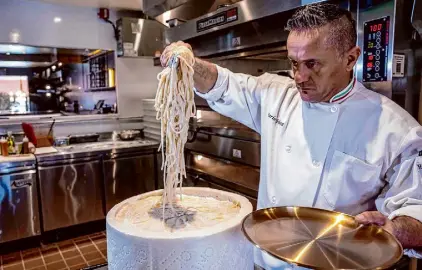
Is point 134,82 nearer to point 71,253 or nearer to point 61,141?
point 61,141

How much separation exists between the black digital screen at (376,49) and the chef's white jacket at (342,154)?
20cm

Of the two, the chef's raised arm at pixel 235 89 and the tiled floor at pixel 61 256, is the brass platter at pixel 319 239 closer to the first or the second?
the chef's raised arm at pixel 235 89

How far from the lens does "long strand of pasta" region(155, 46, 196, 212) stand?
1.27m

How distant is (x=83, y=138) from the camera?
462 centimetres

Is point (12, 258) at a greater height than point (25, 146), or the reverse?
point (25, 146)

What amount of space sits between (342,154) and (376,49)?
1.85 ft

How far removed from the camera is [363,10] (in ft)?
5.30

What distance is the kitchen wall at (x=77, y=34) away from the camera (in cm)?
418

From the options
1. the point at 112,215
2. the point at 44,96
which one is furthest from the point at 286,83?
the point at 44,96

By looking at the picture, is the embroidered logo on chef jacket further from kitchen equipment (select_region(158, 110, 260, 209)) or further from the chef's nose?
kitchen equipment (select_region(158, 110, 260, 209))

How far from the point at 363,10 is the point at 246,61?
118 centimetres

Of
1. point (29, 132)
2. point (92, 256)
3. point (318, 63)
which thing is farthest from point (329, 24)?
point (29, 132)

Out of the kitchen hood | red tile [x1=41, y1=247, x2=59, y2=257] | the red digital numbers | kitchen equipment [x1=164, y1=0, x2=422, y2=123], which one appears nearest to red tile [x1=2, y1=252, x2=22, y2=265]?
red tile [x1=41, y1=247, x2=59, y2=257]

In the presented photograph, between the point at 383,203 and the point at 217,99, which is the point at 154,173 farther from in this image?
the point at 383,203
